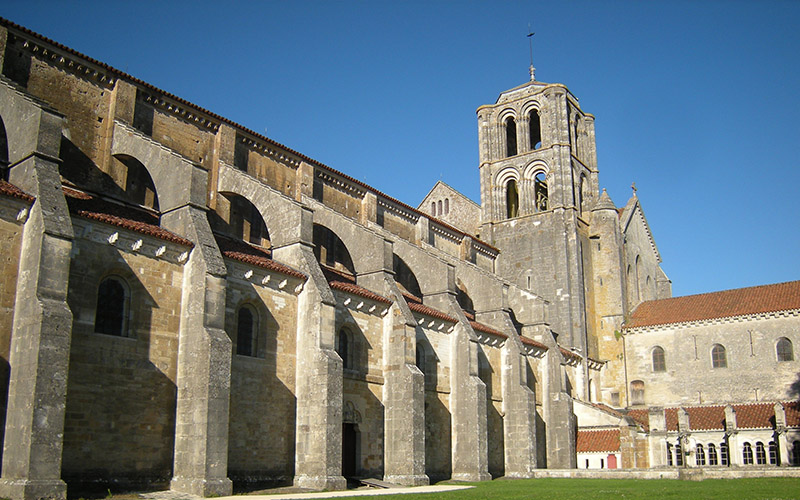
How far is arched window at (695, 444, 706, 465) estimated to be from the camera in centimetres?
3625

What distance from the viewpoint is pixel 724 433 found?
35719 millimetres

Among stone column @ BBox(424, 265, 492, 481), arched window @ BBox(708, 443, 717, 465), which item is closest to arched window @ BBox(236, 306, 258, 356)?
stone column @ BBox(424, 265, 492, 481)

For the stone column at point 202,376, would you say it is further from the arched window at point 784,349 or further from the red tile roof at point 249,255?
the arched window at point 784,349

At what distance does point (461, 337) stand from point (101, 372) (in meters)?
16.4

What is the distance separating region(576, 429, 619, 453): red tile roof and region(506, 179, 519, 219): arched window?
17.2 metres

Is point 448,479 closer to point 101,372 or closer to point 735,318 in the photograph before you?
point 101,372

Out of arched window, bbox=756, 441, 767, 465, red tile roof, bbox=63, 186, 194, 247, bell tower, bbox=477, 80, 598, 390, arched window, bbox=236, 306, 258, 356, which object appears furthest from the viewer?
bell tower, bbox=477, 80, 598, 390

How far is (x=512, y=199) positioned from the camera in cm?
5284

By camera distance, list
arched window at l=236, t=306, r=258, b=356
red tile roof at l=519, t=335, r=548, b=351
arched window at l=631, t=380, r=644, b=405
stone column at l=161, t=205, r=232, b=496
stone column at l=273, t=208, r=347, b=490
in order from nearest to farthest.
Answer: stone column at l=161, t=205, r=232, b=496 → stone column at l=273, t=208, r=347, b=490 → arched window at l=236, t=306, r=258, b=356 → red tile roof at l=519, t=335, r=548, b=351 → arched window at l=631, t=380, r=644, b=405

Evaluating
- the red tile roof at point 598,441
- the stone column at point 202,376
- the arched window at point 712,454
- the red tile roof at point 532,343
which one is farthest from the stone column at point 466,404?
the stone column at point 202,376

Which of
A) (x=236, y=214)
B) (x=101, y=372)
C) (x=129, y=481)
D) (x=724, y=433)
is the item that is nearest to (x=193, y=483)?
(x=129, y=481)

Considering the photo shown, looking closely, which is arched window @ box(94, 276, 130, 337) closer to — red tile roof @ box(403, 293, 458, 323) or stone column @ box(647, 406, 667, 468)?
red tile roof @ box(403, 293, 458, 323)

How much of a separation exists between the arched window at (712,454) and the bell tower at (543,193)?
926 cm

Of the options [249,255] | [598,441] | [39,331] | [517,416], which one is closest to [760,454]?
[598,441]
